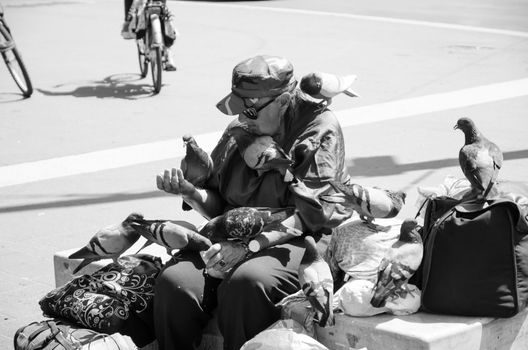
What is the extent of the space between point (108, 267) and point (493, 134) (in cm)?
490

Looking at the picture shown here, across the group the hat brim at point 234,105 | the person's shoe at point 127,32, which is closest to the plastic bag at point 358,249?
the hat brim at point 234,105

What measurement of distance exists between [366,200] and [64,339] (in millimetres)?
1222

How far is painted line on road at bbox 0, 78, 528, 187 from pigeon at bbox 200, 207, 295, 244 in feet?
12.3

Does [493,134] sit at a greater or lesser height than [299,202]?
lesser

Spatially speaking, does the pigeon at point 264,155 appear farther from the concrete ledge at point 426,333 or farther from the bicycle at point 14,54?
the bicycle at point 14,54

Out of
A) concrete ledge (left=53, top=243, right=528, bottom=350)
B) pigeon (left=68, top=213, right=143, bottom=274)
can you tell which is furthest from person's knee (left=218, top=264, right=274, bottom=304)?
pigeon (left=68, top=213, right=143, bottom=274)

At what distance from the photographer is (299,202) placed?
3631 millimetres

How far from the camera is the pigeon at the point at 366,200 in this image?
11.7 ft

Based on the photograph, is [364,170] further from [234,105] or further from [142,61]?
[142,61]

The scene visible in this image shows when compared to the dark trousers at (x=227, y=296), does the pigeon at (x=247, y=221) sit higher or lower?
higher

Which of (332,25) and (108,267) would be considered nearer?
(108,267)

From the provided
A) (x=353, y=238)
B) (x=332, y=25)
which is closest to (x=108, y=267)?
(x=353, y=238)

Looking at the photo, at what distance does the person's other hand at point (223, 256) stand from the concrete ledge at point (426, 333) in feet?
1.36

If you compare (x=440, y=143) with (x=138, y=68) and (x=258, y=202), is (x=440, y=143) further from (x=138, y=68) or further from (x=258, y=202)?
(x=138, y=68)
